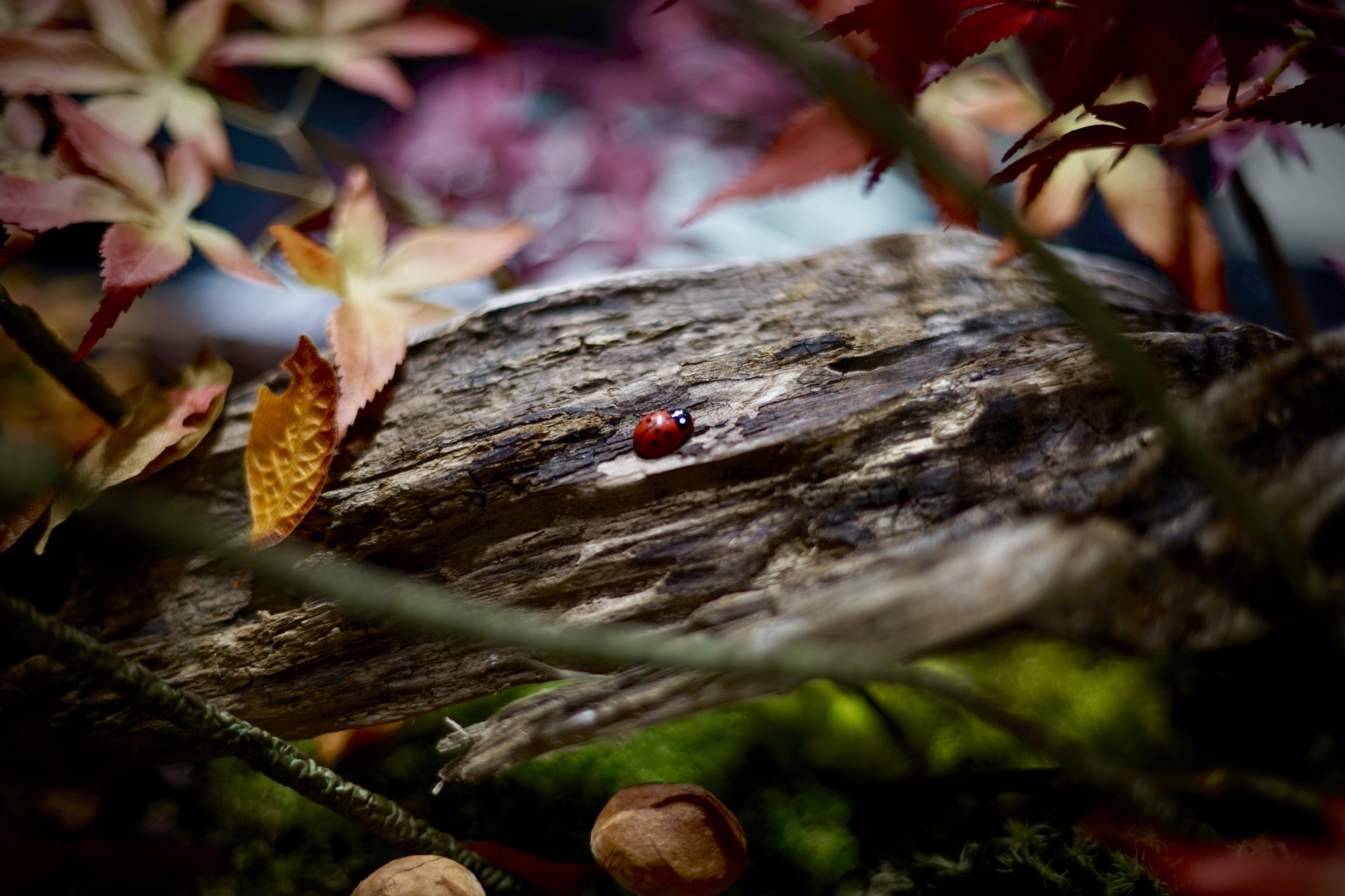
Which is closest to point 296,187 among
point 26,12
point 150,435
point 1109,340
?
point 26,12

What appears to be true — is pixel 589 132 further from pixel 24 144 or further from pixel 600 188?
pixel 24 144

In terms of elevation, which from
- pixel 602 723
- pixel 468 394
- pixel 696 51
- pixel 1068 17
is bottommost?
pixel 602 723

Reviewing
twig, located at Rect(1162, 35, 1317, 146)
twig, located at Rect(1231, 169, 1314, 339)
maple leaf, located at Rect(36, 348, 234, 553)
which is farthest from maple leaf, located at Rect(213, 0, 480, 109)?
twig, located at Rect(1231, 169, 1314, 339)

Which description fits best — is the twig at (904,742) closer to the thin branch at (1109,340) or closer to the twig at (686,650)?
the twig at (686,650)

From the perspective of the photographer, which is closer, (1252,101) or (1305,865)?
(1305,865)

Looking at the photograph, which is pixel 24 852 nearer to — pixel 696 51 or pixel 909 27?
pixel 909 27

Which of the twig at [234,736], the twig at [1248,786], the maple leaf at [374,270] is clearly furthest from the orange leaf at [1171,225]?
the twig at [234,736]

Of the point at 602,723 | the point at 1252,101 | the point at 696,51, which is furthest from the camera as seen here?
the point at 696,51

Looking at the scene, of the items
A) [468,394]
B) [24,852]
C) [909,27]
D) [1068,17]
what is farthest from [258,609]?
[1068,17]
